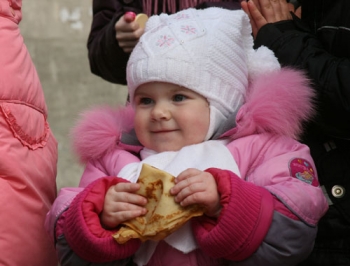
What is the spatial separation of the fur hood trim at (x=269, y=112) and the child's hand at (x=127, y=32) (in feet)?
0.99

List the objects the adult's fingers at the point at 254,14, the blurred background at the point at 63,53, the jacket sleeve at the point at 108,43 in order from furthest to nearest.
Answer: the blurred background at the point at 63,53 → the jacket sleeve at the point at 108,43 → the adult's fingers at the point at 254,14

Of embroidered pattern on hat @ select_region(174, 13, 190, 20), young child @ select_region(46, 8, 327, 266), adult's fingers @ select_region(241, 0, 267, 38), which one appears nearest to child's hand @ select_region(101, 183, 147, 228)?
young child @ select_region(46, 8, 327, 266)

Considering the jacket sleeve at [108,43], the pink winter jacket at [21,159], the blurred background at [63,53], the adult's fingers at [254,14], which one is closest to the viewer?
the pink winter jacket at [21,159]

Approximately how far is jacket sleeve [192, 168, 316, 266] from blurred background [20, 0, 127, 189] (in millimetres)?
2553

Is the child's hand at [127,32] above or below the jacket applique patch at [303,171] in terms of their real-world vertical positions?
above

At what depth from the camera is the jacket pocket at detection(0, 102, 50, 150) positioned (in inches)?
73.1

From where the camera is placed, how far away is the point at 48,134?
2.03 meters

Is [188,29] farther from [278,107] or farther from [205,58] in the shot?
[278,107]

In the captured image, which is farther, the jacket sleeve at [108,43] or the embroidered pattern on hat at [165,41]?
the jacket sleeve at [108,43]

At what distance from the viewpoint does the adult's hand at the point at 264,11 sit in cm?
202

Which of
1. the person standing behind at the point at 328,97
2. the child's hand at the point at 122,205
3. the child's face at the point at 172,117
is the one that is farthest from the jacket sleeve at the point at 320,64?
the child's hand at the point at 122,205

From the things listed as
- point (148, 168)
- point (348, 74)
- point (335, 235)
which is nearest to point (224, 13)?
point (348, 74)

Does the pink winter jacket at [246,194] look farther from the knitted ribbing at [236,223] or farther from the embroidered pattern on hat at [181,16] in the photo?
the embroidered pattern on hat at [181,16]

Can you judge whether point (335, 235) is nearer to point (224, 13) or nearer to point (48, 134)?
point (224, 13)
